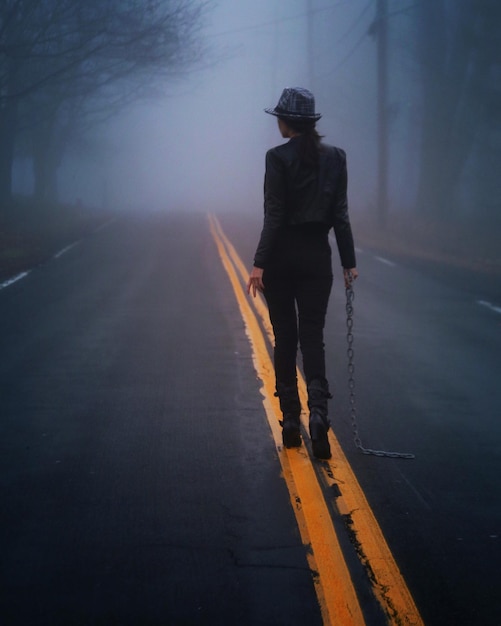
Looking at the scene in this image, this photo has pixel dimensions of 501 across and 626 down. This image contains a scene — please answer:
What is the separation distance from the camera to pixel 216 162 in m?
134

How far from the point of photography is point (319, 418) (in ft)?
17.6

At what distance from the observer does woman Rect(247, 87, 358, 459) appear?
5.37m

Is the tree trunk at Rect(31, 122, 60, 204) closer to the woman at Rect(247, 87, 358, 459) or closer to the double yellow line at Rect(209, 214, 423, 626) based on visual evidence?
the woman at Rect(247, 87, 358, 459)

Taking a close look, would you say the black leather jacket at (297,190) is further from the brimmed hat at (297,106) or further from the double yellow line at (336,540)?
the double yellow line at (336,540)

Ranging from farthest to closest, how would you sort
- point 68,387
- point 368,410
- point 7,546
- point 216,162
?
1. point 216,162
2. point 68,387
3. point 368,410
4. point 7,546

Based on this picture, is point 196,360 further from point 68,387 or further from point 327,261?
point 327,261

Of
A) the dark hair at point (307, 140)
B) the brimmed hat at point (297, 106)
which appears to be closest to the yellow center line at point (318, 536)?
the dark hair at point (307, 140)

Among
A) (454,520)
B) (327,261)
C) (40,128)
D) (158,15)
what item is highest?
(158,15)

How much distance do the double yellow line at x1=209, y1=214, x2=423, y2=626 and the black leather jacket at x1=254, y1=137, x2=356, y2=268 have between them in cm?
131

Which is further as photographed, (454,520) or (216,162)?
(216,162)

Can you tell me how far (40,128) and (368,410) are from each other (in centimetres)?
3601

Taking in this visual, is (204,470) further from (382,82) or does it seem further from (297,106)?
(382,82)

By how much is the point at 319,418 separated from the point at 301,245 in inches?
41.3

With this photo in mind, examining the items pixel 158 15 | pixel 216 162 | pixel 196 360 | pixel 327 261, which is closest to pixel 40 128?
pixel 158 15
